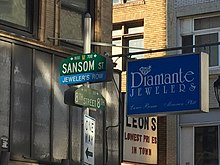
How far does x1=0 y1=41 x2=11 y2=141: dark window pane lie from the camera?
14586mm

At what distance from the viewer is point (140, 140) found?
21.9 m

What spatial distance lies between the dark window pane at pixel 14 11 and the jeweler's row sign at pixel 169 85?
111 inches

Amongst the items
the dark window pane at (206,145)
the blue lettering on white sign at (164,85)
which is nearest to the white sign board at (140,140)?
the dark window pane at (206,145)

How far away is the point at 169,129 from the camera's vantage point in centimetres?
2492

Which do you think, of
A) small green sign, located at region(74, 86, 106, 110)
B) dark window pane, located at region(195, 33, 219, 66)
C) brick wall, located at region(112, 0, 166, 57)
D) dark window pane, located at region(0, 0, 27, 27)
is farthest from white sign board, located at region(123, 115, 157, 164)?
small green sign, located at region(74, 86, 106, 110)

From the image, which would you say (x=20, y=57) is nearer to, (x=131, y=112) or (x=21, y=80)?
(x=21, y=80)

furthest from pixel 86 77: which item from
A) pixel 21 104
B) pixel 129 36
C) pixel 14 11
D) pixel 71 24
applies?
pixel 129 36

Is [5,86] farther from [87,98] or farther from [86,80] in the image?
[87,98]

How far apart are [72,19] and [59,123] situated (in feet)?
9.50

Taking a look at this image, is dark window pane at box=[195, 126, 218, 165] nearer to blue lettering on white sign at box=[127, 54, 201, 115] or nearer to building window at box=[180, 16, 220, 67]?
building window at box=[180, 16, 220, 67]

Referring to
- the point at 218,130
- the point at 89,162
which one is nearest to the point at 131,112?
the point at 89,162

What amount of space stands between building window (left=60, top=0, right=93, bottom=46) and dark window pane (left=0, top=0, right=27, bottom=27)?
4.35 feet

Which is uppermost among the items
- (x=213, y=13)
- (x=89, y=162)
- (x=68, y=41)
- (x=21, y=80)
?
(x=213, y=13)

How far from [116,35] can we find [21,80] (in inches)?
476
